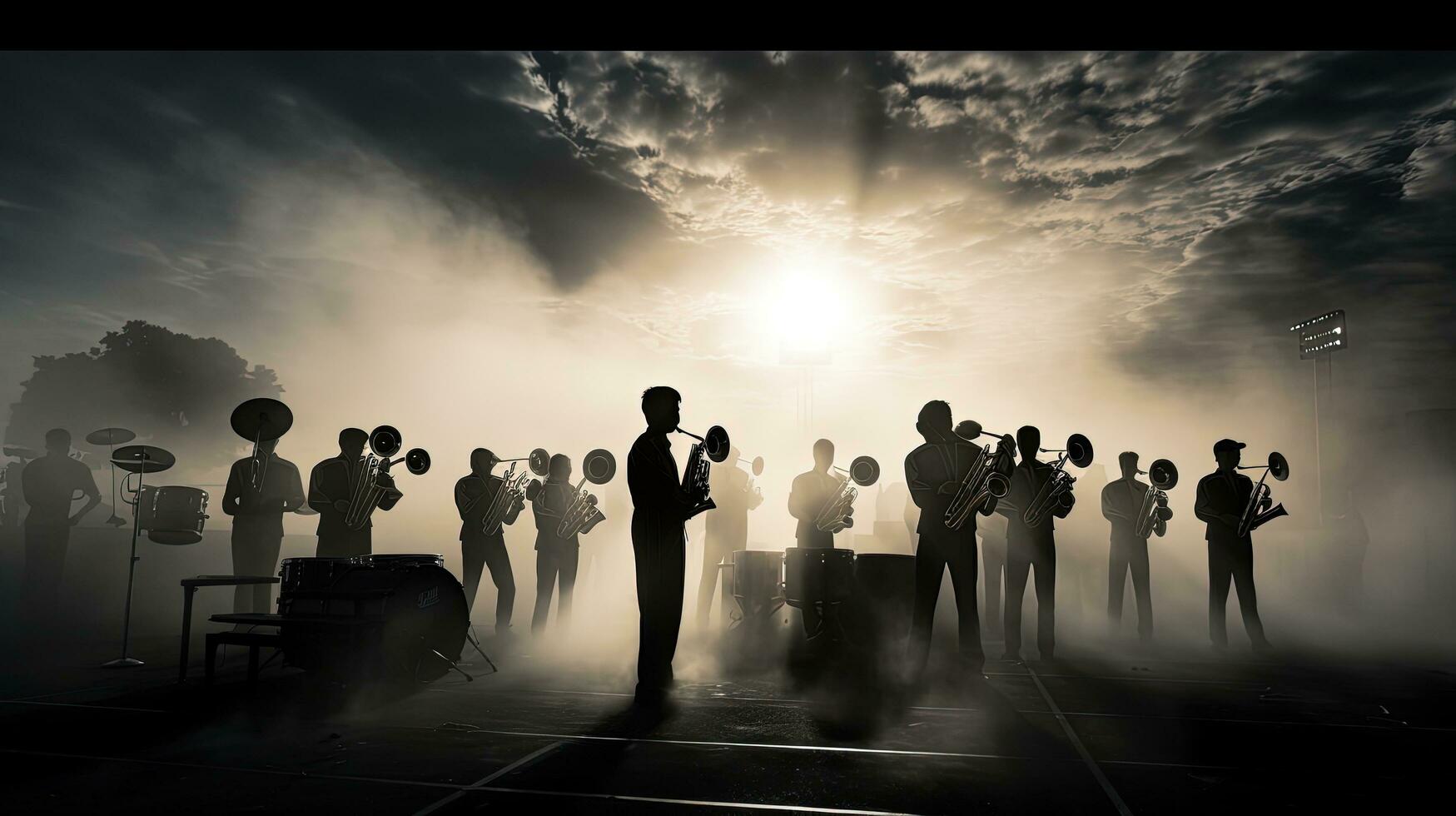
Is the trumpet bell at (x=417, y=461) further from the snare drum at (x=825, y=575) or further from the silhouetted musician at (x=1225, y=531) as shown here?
the silhouetted musician at (x=1225, y=531)

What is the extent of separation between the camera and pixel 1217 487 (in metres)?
10.6

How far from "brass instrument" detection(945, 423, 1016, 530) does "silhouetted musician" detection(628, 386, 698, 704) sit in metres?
2.70

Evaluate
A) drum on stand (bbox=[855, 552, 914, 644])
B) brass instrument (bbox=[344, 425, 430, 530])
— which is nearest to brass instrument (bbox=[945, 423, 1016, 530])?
drum on stand (bbox=[855, 552, 914, 644])

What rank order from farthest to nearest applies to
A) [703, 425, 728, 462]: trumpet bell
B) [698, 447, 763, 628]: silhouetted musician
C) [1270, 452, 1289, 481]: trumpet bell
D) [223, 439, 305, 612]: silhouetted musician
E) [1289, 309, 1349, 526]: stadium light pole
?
1. [1289, 309, 1349, 526]: stadium light pole
2. [698, 447, 763, 628]: silhouetted musician
3. [1270, 452, 1289, 481]: trumpet bell
4. [223, 439, 305, 612]: silhouetted musician
5. [703, 425, 728, 462]: trumpet bell

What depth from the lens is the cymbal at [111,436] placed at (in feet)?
34.8

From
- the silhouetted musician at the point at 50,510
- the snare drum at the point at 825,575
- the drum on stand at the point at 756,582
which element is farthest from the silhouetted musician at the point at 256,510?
the snare drum at the point at 825,575

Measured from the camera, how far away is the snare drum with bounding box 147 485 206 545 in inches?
366

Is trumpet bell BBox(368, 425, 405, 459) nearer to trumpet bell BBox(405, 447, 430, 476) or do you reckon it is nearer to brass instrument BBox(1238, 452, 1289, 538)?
trumpet bell BBox(405, 447, 430, 476)

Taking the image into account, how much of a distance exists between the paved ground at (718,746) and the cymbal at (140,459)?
7.46 feet

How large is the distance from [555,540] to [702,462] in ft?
15.7

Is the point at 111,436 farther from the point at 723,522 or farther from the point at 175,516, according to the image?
the point at 723,522

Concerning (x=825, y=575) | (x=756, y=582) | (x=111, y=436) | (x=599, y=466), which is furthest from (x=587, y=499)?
(x=111, y=436)
